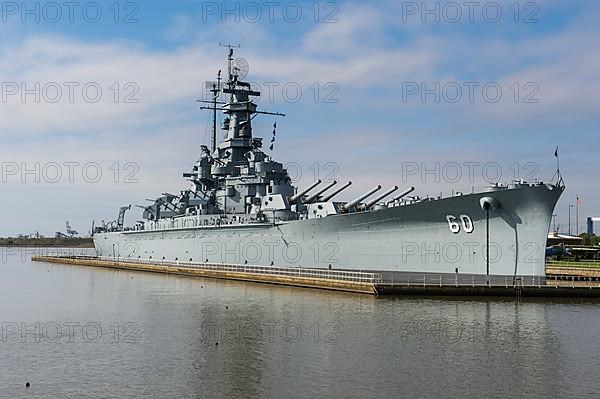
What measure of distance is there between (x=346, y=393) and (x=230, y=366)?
3183 mm

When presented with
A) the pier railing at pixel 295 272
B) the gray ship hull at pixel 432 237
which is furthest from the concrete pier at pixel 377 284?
the gray ship hull at pixel 432 237

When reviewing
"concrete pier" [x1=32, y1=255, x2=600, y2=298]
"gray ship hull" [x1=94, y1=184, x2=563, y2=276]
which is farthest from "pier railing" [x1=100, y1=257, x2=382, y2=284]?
"gray ship hull" [x1=94, y1=184, x2=563, y2=276]

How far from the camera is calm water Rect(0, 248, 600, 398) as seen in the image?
12516 mm

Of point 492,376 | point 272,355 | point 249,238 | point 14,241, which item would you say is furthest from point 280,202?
point 14,241

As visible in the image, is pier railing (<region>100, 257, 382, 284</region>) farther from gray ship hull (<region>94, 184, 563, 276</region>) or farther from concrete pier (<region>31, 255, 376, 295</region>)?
gray ship hull (<region>94, 184, 563, 276</region>)

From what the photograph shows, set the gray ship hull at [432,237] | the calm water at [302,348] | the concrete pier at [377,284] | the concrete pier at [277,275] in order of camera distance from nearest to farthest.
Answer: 1. the calm water at [302,348]
2. the gray ship hull at [432,237]
3. the concrete pier at [377,284]
4. the concrete pier at [277,275]

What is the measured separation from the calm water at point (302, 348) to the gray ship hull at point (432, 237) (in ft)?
7.78

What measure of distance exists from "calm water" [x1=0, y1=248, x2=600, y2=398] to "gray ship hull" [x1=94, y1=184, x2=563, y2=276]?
2371mm

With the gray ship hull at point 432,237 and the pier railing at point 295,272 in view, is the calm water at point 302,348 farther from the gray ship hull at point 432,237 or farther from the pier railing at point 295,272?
the gray ship hull at point 432,237

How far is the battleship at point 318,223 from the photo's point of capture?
25.5m

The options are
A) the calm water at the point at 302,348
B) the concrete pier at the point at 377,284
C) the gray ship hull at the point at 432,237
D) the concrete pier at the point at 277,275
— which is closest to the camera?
the calm water at the point at 302,348

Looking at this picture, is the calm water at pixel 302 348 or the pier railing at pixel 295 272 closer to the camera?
the calm water at pixel 302 348

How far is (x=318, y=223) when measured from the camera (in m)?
30.8

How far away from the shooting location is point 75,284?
124 ft
